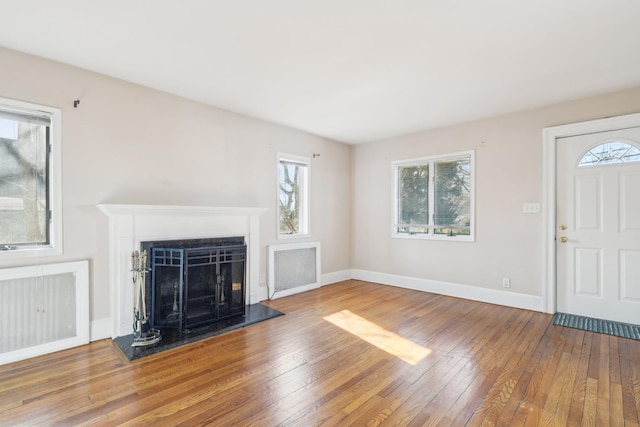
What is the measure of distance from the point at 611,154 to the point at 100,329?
5.74 m

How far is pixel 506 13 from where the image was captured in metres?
2.12

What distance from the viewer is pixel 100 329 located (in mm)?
2990

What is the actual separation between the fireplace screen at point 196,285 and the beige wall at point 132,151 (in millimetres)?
484

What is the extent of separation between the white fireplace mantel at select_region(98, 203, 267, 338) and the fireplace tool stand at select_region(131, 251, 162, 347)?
0.35 feet

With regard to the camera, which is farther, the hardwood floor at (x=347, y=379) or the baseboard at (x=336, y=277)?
the baseboard at (x=336, y=277)

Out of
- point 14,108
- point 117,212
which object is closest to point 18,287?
point 117,212

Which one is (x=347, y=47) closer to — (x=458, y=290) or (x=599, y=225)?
(x=599, y=225)

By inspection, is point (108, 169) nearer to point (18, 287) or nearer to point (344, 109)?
point (18, 287)

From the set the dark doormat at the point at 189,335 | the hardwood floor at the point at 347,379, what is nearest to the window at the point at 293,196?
the dark doormat at the point at 189,335

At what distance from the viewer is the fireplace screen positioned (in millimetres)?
3146

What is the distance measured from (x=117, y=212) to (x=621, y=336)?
16.8 ft

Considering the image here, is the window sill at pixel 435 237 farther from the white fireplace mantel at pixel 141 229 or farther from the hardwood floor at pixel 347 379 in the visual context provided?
the white fireplace mantel at pixel 141 229

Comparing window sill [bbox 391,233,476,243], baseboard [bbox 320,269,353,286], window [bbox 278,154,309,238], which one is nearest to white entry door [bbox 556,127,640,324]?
window sill [bbox 391,233,476,243]

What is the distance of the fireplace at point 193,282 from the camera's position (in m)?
3.15
